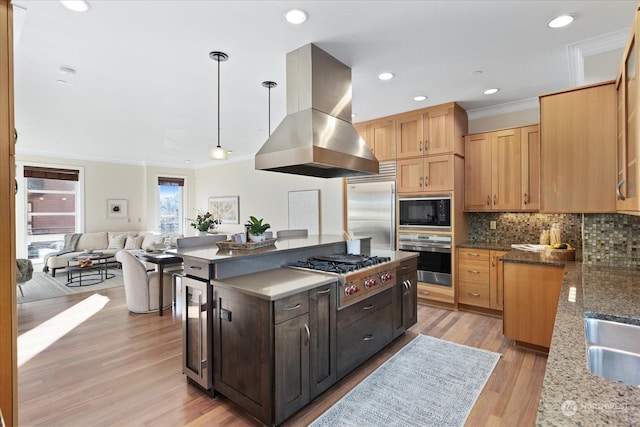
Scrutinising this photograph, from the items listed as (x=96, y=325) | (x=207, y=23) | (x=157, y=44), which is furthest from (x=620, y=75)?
(x=96, y=325)

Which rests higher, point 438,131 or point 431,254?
point 438,131

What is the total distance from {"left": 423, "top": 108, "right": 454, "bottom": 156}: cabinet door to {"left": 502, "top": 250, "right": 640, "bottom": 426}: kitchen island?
8.27 ft

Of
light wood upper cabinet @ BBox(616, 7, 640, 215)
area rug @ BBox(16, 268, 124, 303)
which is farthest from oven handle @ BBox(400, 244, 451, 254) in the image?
area rug @ BBox(16, 268, 124, 303)

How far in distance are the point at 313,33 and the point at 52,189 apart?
7.84 m

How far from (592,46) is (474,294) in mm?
2911

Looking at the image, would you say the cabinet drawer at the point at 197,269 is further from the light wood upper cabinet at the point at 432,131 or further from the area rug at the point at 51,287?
the area rug at the point at 51,287

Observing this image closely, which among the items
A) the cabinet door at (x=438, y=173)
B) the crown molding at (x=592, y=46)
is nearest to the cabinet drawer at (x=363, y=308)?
the cabinet door at (x=438, y=173)

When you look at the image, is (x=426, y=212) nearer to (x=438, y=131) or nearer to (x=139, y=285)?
(x=438, y=131)

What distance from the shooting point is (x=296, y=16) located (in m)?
2.29

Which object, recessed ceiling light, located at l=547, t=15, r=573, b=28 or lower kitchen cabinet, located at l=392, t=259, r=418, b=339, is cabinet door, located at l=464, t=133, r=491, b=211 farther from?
recessed ceiling light, located at l=547, t=15, r=573, b=28

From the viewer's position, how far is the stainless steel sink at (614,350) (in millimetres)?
1213

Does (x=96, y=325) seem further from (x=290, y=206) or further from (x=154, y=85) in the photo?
(x=290, y=206)

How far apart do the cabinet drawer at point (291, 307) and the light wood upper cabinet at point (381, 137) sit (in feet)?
10.5

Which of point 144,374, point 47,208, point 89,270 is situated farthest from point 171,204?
point 144,374
